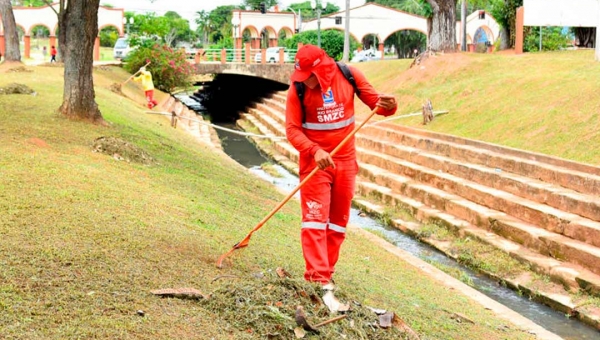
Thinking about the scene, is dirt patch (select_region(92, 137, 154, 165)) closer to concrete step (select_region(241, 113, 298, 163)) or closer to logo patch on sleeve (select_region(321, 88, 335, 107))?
logo patch on sleeve (select_region(321, 88, 335, 107))

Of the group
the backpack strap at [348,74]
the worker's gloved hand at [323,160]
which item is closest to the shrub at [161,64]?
the backpack strap at [348,74]

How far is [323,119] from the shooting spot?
5.89 meters

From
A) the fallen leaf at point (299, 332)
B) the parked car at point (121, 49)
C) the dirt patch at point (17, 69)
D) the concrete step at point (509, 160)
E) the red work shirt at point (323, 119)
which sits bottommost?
the fallen leaf at point (299, 332)

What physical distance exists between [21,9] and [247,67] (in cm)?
1701

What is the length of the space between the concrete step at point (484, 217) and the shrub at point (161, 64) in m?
17.0

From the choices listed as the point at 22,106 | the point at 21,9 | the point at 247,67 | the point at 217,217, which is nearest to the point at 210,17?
the point at 21,9

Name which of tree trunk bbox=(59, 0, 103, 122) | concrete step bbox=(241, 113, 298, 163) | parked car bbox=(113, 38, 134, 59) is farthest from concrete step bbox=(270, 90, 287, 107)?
tree trunk bbox=(59, 0, 103, 122)

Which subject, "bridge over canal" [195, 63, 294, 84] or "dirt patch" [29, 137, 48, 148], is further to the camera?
"bridge over canal" [195, 63, 294, 84]

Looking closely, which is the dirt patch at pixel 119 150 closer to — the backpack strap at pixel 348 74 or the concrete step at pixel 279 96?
the backpack strap at pixel 348 74

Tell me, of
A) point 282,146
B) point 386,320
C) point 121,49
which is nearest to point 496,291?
point 386,320

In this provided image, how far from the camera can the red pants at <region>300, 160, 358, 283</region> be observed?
5.71 m

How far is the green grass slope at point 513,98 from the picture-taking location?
13.8 metres

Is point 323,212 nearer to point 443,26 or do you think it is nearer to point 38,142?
point 38,142

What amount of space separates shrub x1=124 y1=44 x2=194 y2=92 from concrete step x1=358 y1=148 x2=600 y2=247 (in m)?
17.2
